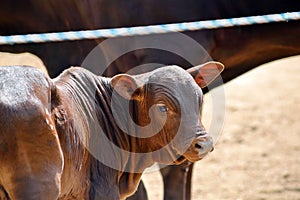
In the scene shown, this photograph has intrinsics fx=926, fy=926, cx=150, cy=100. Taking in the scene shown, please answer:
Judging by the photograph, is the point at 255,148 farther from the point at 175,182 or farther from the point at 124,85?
the point at 124,85

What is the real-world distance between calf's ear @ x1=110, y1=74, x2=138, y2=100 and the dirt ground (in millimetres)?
2018

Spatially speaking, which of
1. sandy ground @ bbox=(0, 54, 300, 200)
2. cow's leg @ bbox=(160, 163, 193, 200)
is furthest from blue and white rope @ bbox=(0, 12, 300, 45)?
sandy ground @ bbox=(0, 54, 300, 200)

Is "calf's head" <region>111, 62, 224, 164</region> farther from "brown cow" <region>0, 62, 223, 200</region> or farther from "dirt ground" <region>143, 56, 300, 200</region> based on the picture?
"dirt ground" <region>143, 56, 300, 200</region>

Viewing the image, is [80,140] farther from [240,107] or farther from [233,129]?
[240,107]

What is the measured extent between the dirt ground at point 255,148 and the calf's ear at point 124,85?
Result: 202cm

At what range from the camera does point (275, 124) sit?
6.74 m

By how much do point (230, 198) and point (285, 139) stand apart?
1.14 metres

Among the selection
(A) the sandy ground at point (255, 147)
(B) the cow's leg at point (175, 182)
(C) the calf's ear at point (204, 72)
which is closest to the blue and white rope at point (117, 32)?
(C) the calf's ear at point (204, 72)

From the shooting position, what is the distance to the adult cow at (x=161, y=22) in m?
4.65

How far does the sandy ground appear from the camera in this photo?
5.52m

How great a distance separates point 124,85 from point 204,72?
34cm

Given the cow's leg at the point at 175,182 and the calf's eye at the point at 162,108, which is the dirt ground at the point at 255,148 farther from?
the calf's eye at the point at 162,108

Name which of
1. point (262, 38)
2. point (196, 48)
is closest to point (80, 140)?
point (196, 48)

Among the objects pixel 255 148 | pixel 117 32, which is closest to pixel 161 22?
pixel 117 32
